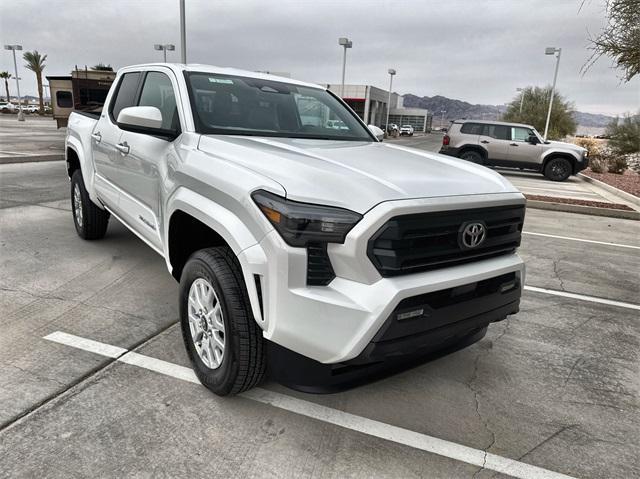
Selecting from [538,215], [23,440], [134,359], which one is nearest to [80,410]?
[23,440]

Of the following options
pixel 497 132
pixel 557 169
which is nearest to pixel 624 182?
pixel 557 169

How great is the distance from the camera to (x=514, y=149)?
1692cm

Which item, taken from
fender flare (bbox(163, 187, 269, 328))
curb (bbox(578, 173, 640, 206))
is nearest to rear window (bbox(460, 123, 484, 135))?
curb (bbox(578, 173, 640, 206))

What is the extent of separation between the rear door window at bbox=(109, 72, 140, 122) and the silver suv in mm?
14256

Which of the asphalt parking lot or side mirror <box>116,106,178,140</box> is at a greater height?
side mirror <box>116,106,178,140</box>

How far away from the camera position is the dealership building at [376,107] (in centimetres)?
7275

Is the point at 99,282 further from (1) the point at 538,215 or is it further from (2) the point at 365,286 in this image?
(1) the point at 538,215

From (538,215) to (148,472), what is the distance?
29.7 ft

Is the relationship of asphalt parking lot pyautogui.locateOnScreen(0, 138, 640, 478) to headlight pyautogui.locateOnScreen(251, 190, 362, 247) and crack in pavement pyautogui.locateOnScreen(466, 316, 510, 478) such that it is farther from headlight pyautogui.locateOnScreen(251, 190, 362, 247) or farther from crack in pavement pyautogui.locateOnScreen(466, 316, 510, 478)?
headlight pyautogui.locateOnScreen(251, 190, 362, 247)

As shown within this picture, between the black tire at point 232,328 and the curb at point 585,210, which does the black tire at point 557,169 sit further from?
the black tire at point 232,328

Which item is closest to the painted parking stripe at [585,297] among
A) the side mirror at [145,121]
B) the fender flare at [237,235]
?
the fender flare at [237,235]

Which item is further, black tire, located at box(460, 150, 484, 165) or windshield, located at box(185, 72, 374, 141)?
black tire, located at box(460, 150, 484, 165)

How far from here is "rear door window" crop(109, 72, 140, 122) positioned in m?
4.30

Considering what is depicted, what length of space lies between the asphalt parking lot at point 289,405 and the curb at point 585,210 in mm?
6254
